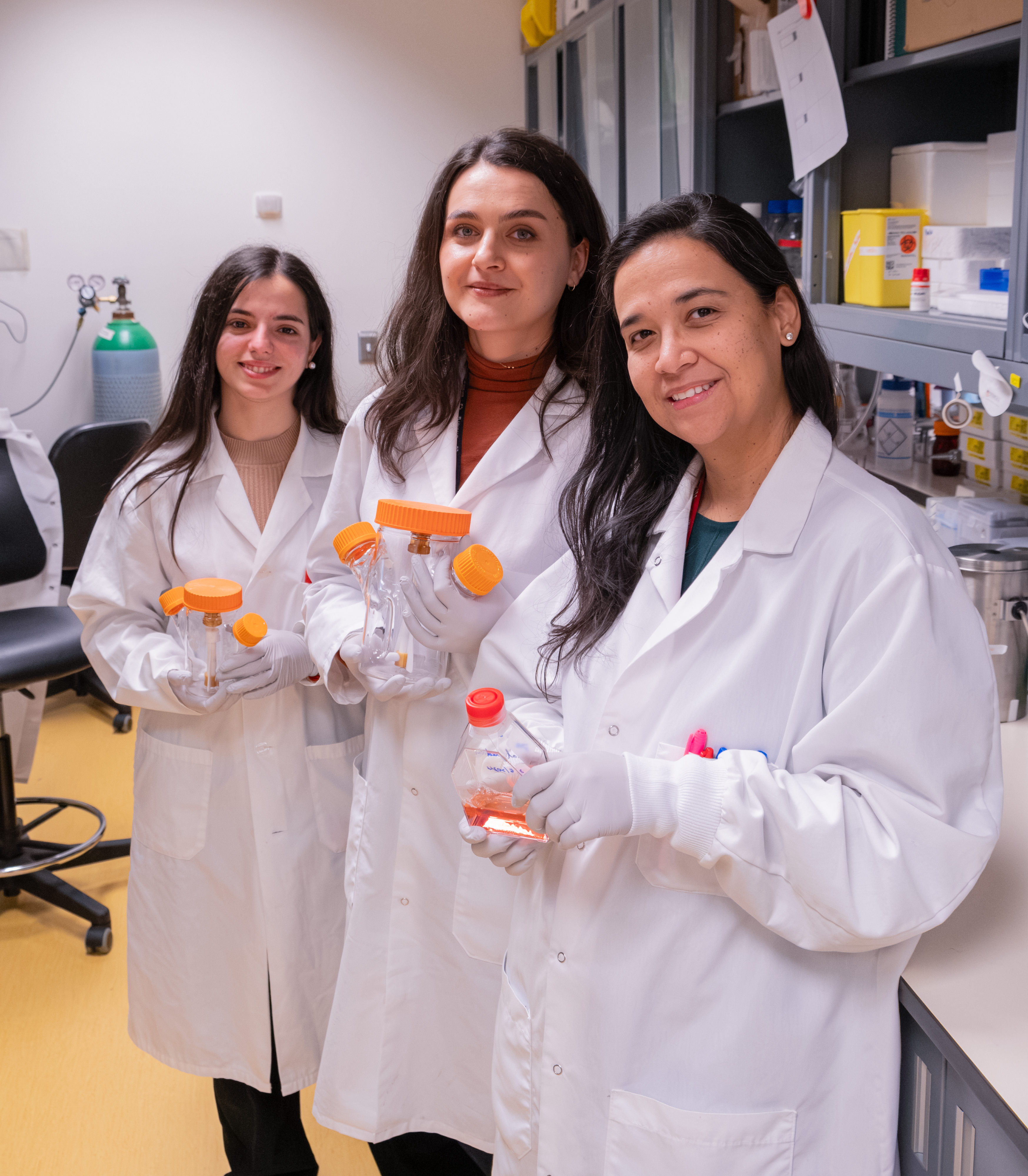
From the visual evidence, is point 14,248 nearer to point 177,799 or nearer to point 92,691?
point 92,691

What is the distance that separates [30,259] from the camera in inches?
154

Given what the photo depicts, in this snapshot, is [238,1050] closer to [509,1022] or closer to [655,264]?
[509,1022]

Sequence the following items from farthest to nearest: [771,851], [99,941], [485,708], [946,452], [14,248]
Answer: [14,248], [99,941], [946,452], [485,708], [771,851]

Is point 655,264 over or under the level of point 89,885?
over

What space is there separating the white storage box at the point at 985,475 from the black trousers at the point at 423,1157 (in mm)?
1522

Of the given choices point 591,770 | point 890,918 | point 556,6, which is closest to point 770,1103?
point 890,918

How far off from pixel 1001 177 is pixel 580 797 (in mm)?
1115

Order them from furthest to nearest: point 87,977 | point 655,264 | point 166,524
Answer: point 87,977, point 166,524, point 655,264

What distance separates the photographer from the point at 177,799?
5.51 ft

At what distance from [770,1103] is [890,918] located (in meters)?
0.23

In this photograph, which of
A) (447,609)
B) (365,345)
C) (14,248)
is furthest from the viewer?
(365,345)

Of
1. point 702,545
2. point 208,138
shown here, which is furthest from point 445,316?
point 208,138

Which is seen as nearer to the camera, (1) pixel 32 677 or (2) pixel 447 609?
(2) pixel 447 609

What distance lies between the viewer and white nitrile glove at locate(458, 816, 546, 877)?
108 centimetres
